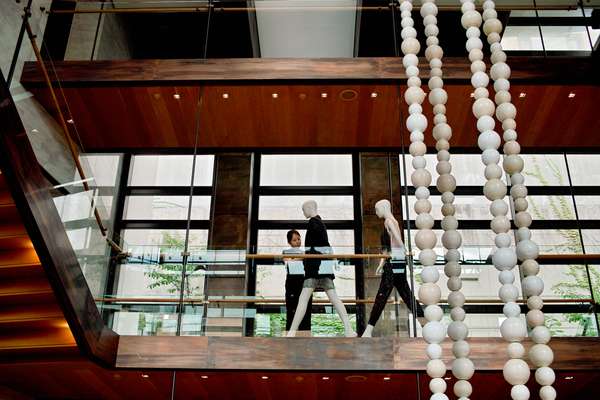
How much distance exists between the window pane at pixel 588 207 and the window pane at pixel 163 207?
19.8 feet

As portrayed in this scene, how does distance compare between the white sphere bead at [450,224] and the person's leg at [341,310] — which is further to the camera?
the person's leg at [341,310]

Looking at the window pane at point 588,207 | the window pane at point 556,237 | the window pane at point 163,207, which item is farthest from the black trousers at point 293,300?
the window pane at point 588,207

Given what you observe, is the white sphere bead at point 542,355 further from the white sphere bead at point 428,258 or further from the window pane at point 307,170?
the window pane at point 307,170

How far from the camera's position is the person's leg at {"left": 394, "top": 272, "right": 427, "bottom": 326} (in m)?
5.45

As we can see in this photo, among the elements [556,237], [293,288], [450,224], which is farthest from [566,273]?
[450,224]

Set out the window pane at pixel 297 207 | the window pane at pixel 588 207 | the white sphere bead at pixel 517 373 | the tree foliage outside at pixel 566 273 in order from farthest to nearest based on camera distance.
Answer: the window pane at pixel 297 207 → the window pane at pixel 588 207 → the tree foliage outside at pixel 566 273 → the white sphere bead at pixel 517 373

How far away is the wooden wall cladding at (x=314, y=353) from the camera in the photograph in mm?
5375

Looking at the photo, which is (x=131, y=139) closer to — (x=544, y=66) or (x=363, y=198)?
(x=363, y=198)

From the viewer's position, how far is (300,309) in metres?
5.70

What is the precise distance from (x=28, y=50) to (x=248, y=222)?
495 centimetres

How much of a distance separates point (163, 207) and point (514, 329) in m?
8.40

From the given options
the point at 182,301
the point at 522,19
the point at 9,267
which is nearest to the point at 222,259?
the point at 182,301

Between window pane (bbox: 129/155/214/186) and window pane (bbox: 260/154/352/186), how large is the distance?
97 cm

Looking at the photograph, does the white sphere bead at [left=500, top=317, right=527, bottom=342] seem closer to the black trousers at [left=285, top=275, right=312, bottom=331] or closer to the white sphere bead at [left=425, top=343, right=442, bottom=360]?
the white sphere bead at [left=425, top=343, right=442, bottom=360]
